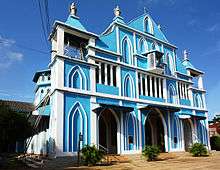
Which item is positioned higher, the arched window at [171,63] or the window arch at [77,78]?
the arched window at [171,63]

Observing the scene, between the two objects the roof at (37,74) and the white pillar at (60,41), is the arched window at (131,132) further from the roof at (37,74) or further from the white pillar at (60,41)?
the roof at (37,74)

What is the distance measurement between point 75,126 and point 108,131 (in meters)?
Answer: 5.94

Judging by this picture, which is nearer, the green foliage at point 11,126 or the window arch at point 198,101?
the green foliage at point 11,126

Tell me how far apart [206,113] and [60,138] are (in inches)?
811

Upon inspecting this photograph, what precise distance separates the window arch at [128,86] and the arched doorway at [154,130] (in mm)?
4602

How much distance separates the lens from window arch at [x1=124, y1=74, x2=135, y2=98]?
2333 centimetres

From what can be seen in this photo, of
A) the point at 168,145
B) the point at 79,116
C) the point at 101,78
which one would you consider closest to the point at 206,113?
the point at 168,145

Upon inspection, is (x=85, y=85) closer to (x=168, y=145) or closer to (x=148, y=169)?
(x=148, y=169)

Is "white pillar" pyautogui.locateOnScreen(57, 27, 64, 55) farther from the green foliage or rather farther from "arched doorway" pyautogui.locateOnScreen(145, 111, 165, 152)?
"arched doorway" pyautogui.locateOnScreen(145, 111, 165, 152)

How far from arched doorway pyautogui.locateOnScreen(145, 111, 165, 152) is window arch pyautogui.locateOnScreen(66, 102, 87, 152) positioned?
948 cm

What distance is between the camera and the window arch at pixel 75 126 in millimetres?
18453

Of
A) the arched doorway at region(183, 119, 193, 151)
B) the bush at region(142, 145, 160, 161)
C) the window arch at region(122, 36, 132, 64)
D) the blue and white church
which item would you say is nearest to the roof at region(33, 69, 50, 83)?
the blue and white church

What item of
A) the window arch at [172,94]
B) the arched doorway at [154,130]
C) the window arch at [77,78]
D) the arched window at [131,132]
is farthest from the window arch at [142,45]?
the window arch at [77,78]

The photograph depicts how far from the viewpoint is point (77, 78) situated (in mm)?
20203
